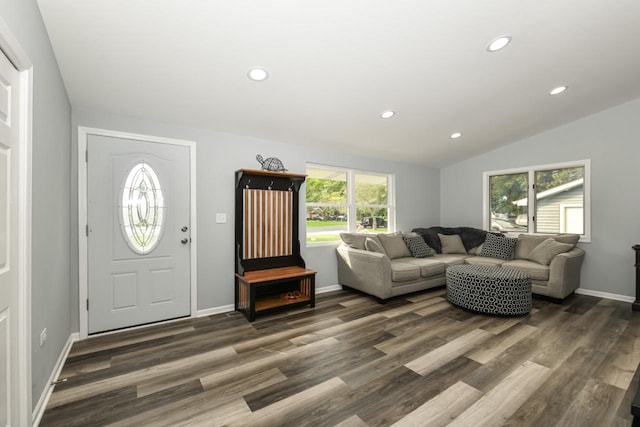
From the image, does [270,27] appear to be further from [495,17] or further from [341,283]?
[341,283]

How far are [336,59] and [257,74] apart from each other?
673 millimetres

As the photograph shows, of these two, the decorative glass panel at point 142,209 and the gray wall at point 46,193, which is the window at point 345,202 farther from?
the gray wall at point 46,193

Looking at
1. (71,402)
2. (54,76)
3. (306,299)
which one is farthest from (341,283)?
(54,76)

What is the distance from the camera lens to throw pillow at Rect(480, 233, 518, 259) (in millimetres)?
4312

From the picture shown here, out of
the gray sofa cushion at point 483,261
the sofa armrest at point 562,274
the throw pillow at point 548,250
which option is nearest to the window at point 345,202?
the gray sofa cushion at point 483,261

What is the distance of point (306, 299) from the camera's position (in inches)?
136

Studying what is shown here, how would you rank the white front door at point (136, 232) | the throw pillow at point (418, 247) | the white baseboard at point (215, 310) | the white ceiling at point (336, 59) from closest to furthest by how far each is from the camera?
the white ceiling at point (336, 59), the white front door at point (136, 232), the white baseboard at point (215, 310), the throw pillow at point (418, 247)

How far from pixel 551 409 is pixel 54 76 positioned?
393 cm

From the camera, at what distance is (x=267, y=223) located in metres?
3.49

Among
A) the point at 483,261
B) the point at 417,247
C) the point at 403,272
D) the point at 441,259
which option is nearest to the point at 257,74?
the point at 403,272

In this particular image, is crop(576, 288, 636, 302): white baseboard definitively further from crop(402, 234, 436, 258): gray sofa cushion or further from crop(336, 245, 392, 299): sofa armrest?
crop(336, 245, 392, 299): sofa armrest

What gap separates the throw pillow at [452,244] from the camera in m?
4.88

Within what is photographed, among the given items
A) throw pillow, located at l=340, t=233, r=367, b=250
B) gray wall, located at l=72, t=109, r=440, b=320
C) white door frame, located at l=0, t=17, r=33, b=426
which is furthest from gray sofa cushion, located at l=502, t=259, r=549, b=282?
white door frame, located at l=0, t=17, r=33, b=426

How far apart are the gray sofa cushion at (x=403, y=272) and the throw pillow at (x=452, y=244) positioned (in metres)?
1.33
